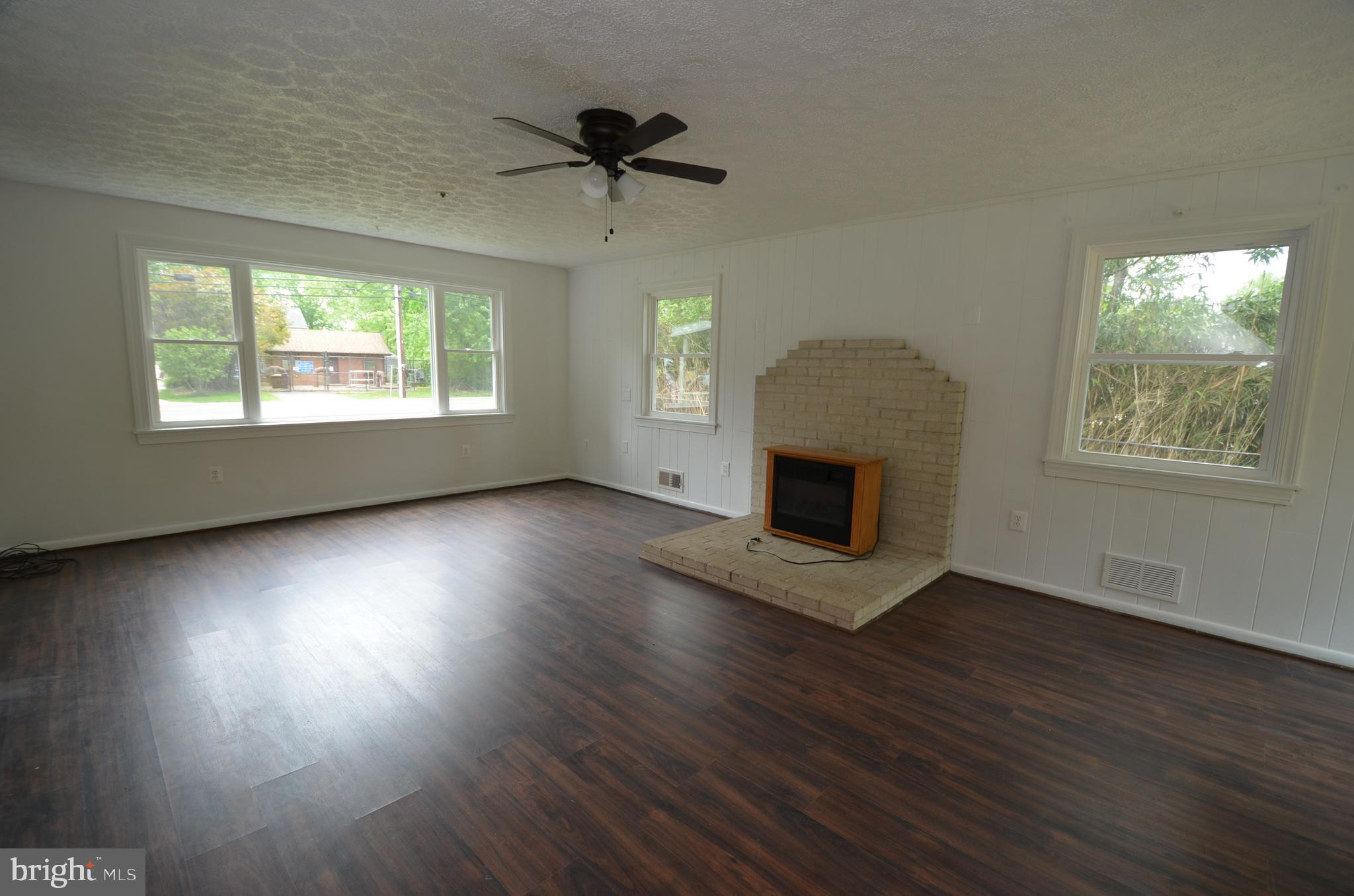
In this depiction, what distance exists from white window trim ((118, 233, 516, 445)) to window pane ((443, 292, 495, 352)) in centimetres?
9

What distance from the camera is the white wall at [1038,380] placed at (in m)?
2.75

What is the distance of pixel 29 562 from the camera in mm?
3736

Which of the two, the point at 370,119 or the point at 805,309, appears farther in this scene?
the point at 805,309

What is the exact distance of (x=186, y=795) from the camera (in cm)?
180

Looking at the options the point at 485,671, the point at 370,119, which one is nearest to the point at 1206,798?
the point at 485,671

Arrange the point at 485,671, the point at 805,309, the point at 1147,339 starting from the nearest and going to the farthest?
the point at 485,671 < the point at 1147,339 < the point at 805,309

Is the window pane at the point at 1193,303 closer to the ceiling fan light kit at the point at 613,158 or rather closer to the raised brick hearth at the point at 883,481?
the raised brick hearth at the point at 883,481

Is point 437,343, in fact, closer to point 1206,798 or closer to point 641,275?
point 641,275

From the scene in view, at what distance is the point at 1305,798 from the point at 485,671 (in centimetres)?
311

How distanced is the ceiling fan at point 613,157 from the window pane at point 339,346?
3389mm

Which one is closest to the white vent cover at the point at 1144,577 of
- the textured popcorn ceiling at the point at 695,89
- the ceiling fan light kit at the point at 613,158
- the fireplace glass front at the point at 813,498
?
the fireplace glass front at the point at 813,498

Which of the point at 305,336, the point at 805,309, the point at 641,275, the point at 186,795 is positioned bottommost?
the point at 186,795

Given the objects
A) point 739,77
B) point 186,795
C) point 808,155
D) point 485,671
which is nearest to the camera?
point 186,795

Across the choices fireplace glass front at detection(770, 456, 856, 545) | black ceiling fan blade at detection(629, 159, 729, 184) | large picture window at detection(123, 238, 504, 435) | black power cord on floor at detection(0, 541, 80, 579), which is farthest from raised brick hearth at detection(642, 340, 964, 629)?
black power cord on floor at detection(0, 541, 80, 579)
